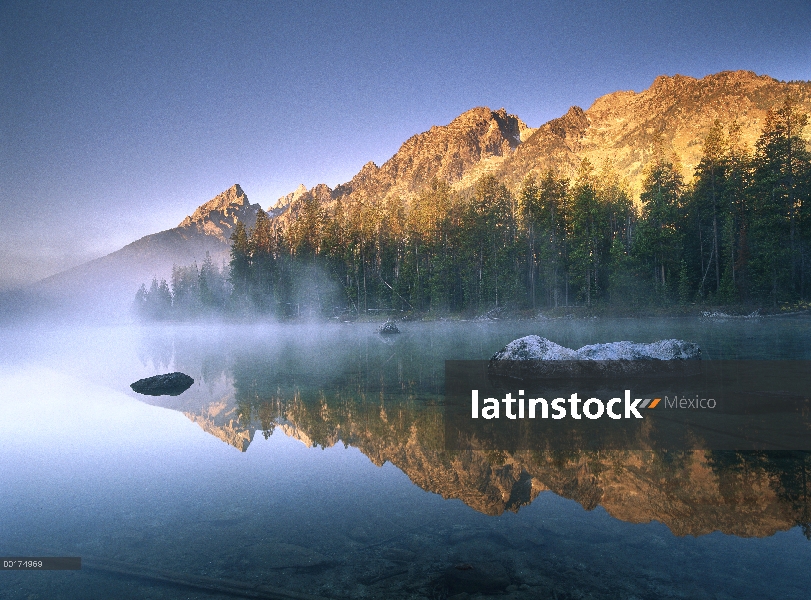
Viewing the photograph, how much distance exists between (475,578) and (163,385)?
50.8 feet

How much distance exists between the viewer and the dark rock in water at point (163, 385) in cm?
1619

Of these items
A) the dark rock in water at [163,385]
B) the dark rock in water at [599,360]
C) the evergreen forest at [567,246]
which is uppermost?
the evergreen forest at [567,246]

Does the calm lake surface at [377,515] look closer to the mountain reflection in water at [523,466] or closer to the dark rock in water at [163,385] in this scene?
the mountain reflection in water at [523,466]

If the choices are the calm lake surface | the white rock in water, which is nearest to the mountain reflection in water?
the calm lake surface

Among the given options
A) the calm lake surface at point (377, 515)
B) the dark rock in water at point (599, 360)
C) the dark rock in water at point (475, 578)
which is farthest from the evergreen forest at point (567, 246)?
the dark rock in water at point (475, 578)

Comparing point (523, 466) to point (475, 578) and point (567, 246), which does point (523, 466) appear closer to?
point (475, 578)

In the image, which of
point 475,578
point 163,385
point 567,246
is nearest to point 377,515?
point 475,578

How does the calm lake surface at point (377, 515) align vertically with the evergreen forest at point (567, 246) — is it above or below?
below

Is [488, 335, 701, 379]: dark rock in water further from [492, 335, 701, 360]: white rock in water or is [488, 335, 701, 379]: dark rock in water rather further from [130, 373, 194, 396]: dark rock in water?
[130, 373, 194, 396]: dark rock in water

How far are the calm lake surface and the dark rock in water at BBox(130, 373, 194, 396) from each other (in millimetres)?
4666

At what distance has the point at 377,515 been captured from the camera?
621 centimetres

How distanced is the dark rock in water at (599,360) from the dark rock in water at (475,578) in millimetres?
11474

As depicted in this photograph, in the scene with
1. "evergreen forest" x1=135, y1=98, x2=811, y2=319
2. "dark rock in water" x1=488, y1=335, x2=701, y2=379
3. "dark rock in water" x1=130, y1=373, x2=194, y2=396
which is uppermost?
"evergreen forest" x1=135, y1=98, x2=811, y2=319

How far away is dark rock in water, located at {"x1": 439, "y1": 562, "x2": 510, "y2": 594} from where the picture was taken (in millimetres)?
4488
